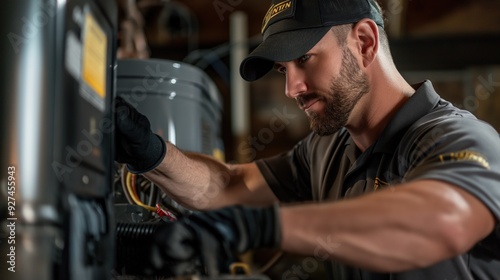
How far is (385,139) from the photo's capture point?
147 cm

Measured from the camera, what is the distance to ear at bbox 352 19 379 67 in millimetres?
1504

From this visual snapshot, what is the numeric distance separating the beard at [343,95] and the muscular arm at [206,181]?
0.38 meters

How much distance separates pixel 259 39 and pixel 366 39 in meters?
2.53

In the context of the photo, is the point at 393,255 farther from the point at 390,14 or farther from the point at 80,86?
the point at 390,14

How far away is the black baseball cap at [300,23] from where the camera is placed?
141cm

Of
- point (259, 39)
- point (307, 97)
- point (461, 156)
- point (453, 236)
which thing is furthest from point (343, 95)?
point (259, 39)

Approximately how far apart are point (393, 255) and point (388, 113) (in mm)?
652

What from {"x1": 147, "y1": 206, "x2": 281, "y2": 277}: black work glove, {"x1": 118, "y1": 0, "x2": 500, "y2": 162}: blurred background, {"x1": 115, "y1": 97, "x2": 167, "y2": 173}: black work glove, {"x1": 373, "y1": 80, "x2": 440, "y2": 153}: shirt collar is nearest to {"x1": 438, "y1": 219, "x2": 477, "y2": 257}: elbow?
{"x1": 147, "y1": 206, "x2": 281, "y2": 277}: black work glove

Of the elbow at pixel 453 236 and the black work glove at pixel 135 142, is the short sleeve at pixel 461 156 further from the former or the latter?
the black work glove at pixel 135 142

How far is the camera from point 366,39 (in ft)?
5.01

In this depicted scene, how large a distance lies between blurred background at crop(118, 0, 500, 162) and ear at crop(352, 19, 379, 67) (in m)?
2.17

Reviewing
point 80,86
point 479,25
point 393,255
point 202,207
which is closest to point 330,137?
point 202,207

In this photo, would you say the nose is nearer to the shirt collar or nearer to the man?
the man

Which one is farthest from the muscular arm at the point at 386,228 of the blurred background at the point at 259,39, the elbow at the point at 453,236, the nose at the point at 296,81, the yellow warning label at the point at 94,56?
the blurred background at the point at 259,39
